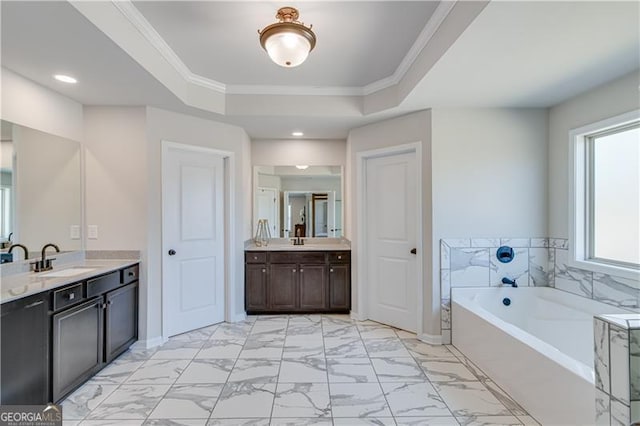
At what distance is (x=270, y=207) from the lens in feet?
15.0

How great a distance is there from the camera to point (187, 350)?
3.03 m

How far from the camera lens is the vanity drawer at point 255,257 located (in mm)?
4008

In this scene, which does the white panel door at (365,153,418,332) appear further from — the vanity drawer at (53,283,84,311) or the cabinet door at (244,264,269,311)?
the vanity drawer at (53,283,84,311)

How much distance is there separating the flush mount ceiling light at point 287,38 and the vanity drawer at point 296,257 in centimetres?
247

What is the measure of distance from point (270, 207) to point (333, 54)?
2434 mm

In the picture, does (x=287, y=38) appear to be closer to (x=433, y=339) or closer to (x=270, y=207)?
(x=270, y=207)

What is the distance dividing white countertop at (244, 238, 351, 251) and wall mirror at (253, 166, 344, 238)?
7 cm

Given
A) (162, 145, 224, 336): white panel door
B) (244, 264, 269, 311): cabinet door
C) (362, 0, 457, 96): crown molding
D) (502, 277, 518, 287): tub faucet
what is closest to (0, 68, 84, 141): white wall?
(162, 145, 224, 336): white panel door

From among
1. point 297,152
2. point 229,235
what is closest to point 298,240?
point 229,235

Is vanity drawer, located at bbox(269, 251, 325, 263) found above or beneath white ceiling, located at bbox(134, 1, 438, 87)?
beneath

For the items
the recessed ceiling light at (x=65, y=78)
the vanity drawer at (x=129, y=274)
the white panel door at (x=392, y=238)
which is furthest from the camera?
the white panel door at (x=392, y=238)

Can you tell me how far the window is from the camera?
2514 millimetres

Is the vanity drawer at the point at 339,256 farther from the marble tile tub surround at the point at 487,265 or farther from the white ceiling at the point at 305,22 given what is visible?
the white ceiling at the point at 305,22

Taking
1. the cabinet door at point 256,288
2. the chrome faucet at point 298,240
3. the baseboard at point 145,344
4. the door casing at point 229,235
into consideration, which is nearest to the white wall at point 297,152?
the door casing at point 229,235
